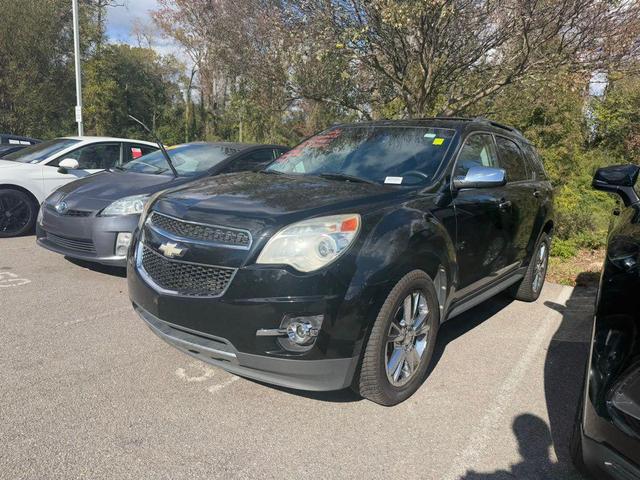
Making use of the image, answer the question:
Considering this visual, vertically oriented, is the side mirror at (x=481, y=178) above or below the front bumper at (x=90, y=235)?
above

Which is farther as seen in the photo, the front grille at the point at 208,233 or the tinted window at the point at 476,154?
the tinted window at the point at 476,154

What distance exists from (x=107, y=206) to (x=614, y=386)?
464cm

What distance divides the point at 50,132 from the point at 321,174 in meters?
23.7

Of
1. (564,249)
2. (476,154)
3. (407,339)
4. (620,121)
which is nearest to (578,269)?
(564,249)

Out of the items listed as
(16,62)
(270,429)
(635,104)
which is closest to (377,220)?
(270,429)

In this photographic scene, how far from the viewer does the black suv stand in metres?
2.53

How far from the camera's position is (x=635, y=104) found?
15672 mm

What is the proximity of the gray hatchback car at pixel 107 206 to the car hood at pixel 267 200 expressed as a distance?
1485mm

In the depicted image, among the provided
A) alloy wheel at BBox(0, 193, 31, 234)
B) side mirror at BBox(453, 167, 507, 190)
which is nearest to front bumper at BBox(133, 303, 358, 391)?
side mirror at BBox(453, 167, 507, 190)

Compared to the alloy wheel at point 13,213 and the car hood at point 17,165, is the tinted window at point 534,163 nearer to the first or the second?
the car hood at point 17,165

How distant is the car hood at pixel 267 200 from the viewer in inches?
106

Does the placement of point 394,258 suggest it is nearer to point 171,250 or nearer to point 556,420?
point 171,250

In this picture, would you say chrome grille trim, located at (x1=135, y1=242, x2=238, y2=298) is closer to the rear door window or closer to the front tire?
the front tire

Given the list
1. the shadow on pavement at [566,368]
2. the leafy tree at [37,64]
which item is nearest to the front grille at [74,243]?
the shadow on pavement at [566,368]
